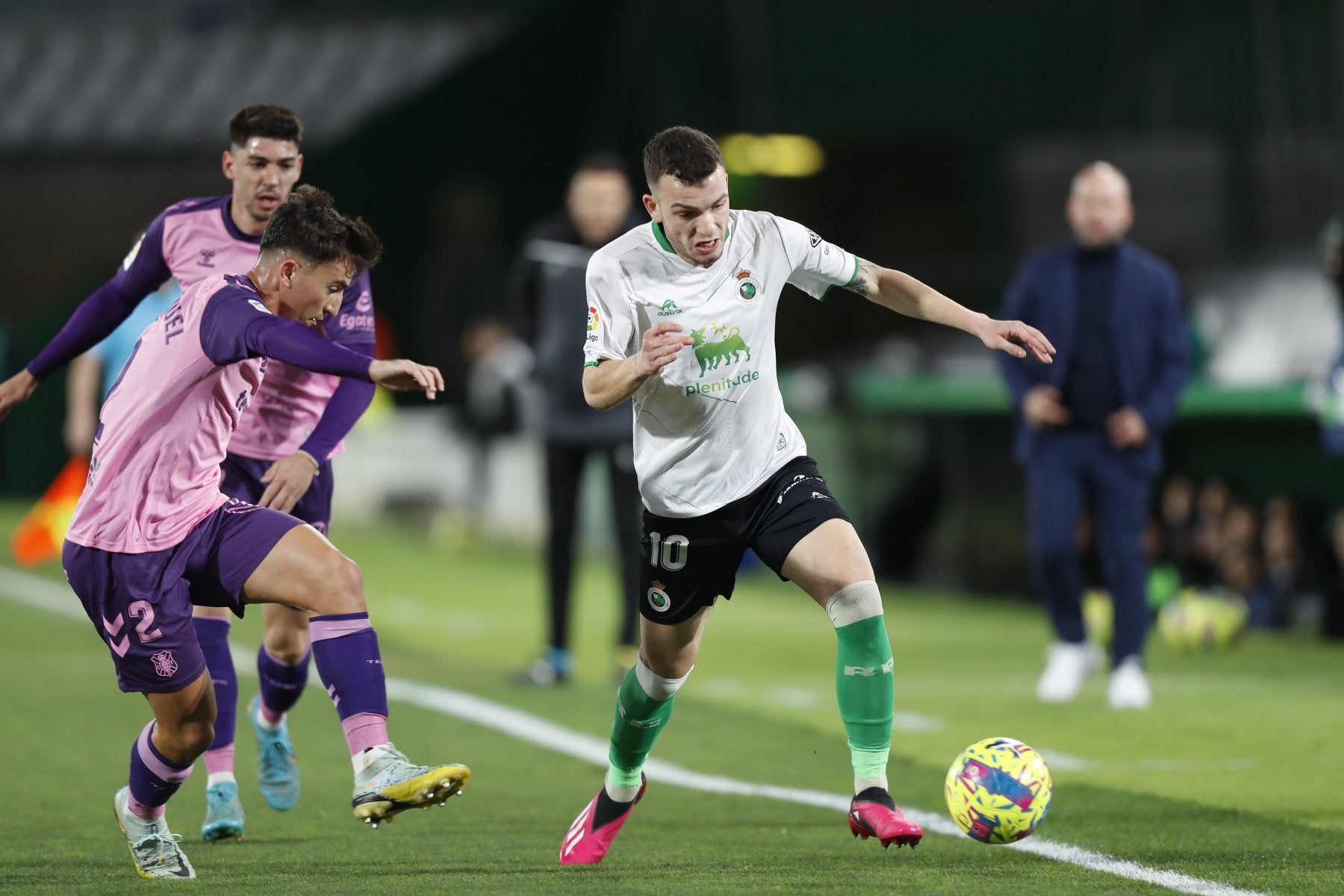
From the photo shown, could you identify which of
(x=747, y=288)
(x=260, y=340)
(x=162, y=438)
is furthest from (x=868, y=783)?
(x=162, y=438)

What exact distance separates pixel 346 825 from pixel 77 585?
1357 mm

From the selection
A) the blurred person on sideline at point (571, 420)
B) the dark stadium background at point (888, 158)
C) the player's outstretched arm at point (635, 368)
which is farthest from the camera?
the dark stadium background at point (888, 158)

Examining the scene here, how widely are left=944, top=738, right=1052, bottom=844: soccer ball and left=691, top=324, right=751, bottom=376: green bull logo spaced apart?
1.30 m

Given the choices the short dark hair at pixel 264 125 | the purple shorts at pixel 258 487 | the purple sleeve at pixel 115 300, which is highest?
the short dark hair at pixel 264 125

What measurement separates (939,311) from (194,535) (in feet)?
6.98

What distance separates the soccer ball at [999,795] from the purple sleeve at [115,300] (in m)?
2.92

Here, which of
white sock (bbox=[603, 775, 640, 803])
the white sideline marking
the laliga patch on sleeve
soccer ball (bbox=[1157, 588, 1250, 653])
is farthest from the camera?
soccer ball (bbox=[1157, 588, 1250, 653])

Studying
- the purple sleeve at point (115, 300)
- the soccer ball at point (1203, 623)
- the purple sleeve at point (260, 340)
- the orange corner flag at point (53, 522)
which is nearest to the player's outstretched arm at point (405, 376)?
the purple sleeve at point (260, 340)

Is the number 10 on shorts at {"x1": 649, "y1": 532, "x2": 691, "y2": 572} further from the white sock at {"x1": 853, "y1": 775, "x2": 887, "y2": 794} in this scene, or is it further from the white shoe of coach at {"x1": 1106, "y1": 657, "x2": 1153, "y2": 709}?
the white shoe of coach at {"x1": 1106, "y1": 657, "x2": 1153, "y2": 709}

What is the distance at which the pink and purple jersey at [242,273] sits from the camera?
21.0 ft

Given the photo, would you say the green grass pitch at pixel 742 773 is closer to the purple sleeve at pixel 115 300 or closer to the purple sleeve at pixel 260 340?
the purple sleeve at pixel 260 340

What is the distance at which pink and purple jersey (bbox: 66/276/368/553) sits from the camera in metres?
5.38

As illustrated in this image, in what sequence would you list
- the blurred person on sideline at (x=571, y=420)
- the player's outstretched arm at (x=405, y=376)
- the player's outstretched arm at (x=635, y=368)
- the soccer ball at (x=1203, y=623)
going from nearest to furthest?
the player's outstretched arm at (x=405, y=376) < the player's outstretched arm at (x=635, y=368) < the blurred person on sideline at (x=571, y=420) < the soccer ball at (x=1203, y=623)

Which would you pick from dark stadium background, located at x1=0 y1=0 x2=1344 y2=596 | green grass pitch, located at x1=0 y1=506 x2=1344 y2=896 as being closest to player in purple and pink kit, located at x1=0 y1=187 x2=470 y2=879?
green grass pitch, located at x1=0 y1=506 x2=1344 y2=896
